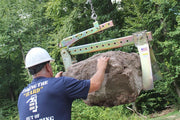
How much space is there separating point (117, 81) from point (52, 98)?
3.33 ft

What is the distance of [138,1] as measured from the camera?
10.0 m

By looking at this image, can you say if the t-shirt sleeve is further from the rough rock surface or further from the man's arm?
the rough rock surface

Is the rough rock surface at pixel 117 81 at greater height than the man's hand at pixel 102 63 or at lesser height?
lesser

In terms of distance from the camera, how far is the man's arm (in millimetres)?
2490

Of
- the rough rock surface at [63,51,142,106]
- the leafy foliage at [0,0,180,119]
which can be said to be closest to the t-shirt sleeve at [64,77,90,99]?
the rough rock surface at [63,51,142,106]

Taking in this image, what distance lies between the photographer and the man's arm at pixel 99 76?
249cm

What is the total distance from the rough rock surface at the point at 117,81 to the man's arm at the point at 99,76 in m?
0.16

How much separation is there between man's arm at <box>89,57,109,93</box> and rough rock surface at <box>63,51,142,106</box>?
16cm

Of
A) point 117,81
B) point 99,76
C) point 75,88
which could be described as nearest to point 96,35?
point 117,81

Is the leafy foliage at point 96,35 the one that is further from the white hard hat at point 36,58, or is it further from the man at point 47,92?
the white hard hat at point 36,58

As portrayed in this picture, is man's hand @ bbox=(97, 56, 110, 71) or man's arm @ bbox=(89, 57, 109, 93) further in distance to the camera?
man's hand @ bbox=(97, 56, 110, 71)

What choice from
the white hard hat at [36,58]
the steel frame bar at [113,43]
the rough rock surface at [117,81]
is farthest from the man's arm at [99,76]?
the white hard hat at [36,58]

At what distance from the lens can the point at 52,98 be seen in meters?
2.36

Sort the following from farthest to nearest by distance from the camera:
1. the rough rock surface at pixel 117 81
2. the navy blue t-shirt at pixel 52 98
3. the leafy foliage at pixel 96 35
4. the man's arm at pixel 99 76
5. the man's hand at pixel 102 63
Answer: the leafy foliage at pixel 96 35 → the rough rock surface at pixel 117 81 → the man's hand at pixel 102 63 → the man's arm at pixel 99 76 → the navy blue t-shirt at pixel 52 98
